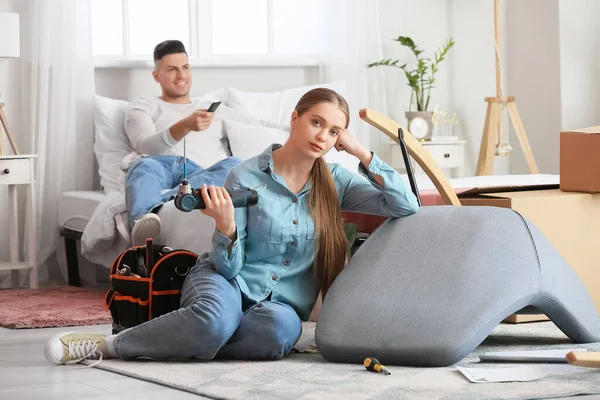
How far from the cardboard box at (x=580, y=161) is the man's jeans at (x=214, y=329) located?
3.57 feet

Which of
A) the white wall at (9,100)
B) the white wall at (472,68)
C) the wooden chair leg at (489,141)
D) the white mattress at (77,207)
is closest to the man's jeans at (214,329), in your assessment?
the white mattress at (77,207)

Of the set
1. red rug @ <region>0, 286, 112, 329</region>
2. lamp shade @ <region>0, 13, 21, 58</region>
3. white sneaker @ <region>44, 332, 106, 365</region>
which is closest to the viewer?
white sneaker @ <region>44, 332, 106, 365</region>

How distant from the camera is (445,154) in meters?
5.67

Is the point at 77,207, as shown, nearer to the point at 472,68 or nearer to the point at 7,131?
the point at 7,131

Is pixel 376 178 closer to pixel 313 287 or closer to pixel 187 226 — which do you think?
pixel 313 287

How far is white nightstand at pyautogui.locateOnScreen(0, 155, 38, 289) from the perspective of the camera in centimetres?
468

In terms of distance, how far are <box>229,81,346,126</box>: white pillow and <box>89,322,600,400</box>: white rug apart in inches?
97.3

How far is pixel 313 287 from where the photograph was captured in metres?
2.90

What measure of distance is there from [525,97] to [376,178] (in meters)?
3.32

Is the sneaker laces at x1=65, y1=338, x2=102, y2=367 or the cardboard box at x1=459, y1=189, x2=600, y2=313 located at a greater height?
the cardboard box at x1=459, y1=189, x2=600, y2=313

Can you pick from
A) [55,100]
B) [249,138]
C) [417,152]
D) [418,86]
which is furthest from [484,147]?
[417,152]

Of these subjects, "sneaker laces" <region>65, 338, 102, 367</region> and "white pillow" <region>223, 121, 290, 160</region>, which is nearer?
"sneaker laces" <region>65, 338, 102, 367</region>

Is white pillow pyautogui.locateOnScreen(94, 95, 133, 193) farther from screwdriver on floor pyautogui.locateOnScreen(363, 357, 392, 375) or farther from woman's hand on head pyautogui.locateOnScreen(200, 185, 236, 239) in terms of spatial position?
screwdriver on floor pyautogui.locateOnScreen(363, 357, 392, 375)

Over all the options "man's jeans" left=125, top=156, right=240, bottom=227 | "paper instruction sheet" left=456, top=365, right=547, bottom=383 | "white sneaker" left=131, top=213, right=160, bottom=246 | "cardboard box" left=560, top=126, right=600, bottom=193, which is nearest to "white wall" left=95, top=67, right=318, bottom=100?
"man's jeans" left=125, top=156, right=240, bottom=227
